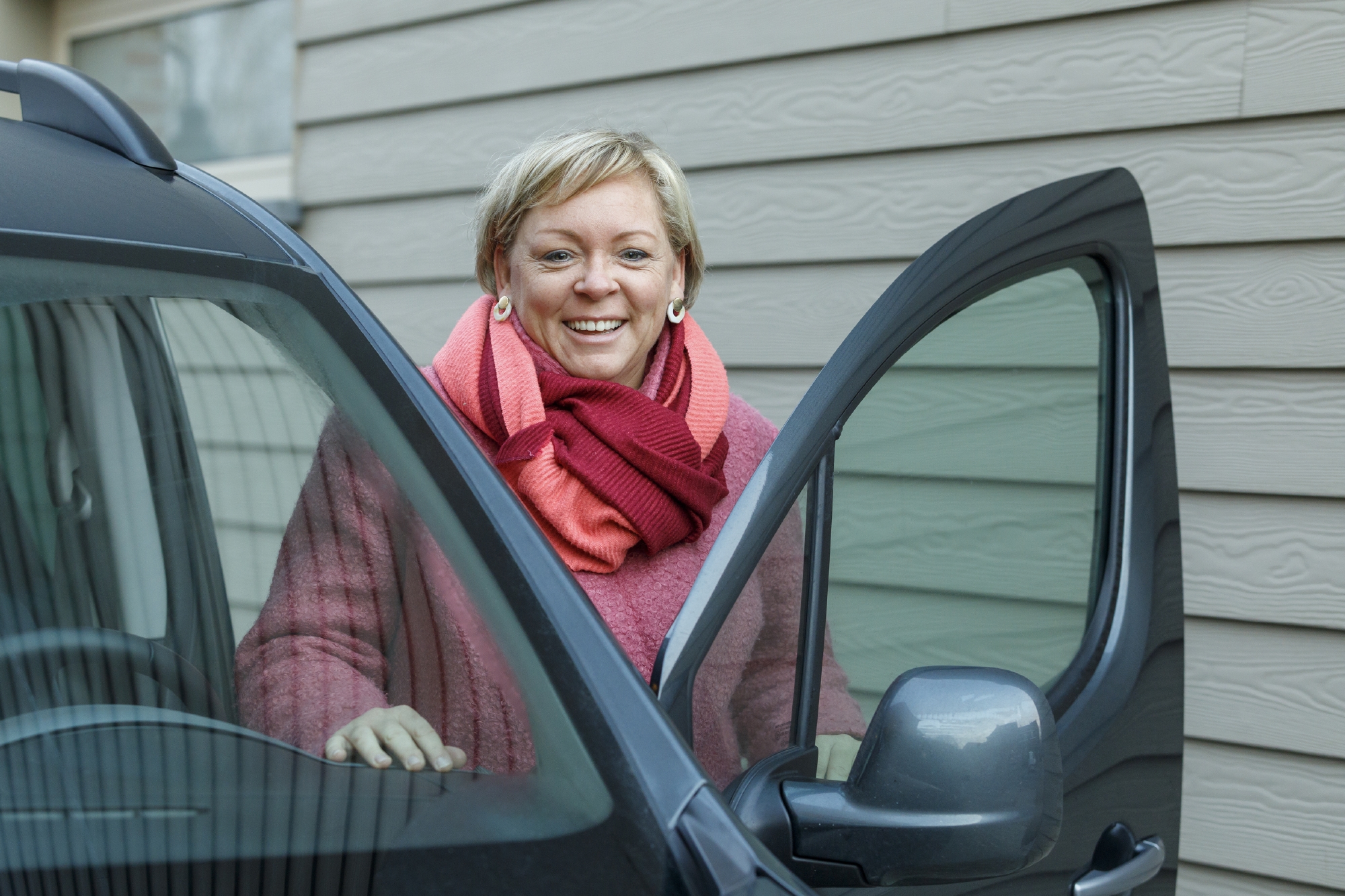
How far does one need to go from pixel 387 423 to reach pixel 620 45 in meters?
2.20

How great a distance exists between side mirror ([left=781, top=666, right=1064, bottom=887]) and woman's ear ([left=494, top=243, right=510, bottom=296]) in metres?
1.13

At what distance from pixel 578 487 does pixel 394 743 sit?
2.46 feet

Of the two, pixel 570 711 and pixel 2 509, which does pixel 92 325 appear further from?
pixel 570 711

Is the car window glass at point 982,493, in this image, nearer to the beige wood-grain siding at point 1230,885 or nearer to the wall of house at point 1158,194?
the wall of house at point 1158,194

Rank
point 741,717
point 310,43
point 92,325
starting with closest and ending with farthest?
1. point 92,325
2. point 741,717
3. point 310,43

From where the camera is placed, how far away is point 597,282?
1755 millimetres

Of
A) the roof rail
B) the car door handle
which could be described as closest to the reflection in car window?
the roof rail

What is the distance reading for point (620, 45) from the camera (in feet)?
9.55

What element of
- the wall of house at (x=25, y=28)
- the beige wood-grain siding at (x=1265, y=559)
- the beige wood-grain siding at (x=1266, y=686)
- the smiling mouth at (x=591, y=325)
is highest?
the wall of house at (x=25, y=28)

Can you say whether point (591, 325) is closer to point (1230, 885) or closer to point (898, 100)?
point (898, 100)

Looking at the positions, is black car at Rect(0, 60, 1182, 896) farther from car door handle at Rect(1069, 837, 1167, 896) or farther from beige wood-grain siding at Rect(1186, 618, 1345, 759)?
beige wood-grain siding at Rect(1186, 618, 1345, 759)

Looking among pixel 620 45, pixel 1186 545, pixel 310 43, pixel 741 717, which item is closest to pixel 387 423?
pixel 741 717

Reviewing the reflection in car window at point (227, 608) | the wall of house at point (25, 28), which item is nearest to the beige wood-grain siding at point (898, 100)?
the reflection in car window at point (227, 608)

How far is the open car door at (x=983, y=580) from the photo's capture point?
965mm
